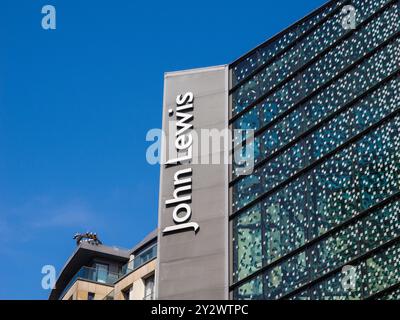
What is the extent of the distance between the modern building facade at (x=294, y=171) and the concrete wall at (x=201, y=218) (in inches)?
3.2

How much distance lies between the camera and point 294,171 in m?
67.0

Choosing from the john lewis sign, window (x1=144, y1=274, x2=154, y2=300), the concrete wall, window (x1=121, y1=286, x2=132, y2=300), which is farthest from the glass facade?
window (x1=121, y1=286, x2=132, y2=300)

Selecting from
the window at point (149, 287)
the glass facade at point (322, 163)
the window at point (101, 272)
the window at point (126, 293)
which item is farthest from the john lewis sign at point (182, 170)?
the window at point (101, 272)

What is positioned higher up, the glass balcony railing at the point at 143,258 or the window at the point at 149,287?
the glass balcony railing at the point at 143,258

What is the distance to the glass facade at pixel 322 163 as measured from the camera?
199ft

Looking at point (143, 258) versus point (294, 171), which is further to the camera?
point (143, 258)

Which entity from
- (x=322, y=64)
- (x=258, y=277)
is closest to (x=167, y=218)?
(x=258, y=277)

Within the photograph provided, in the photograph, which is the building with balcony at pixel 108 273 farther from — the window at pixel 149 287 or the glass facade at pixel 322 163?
the glass facade at pixel 322 163

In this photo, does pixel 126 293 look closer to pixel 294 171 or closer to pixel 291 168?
pixel 291 168

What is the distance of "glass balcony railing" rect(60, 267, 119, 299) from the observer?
89.3 meters

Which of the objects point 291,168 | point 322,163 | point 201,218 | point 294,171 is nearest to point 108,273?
point 201,218

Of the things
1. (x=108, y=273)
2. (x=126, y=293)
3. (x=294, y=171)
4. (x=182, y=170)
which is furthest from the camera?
(x=108, y=273)

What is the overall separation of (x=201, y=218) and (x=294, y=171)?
644 cm

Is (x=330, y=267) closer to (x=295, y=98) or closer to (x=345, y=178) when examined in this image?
(x=345, y=178)
